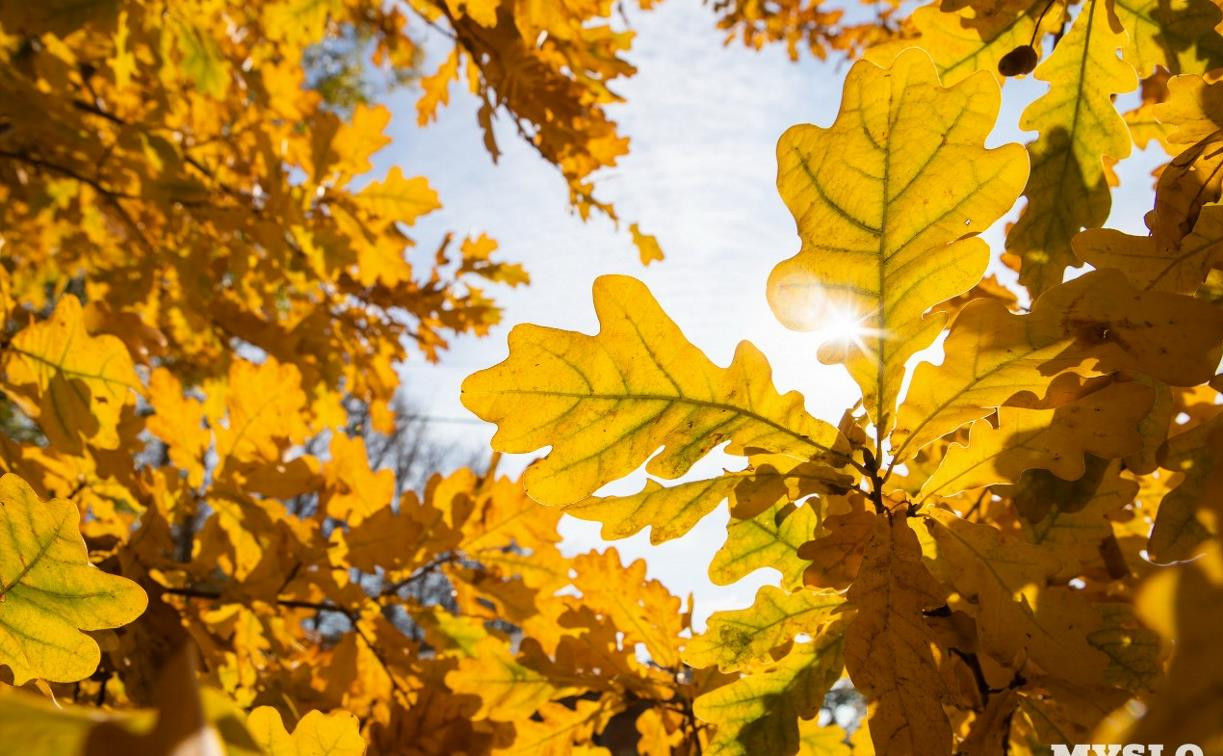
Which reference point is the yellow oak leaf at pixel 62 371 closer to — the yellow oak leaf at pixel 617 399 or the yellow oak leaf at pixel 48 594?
the yellow oak leaf at pixel 48 594

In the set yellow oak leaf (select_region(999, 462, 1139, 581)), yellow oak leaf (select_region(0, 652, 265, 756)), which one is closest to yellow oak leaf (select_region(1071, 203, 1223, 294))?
A: yellow oak leaf (select_region(999, 462, 1139, 581))

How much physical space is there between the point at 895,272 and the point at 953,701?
41 cm

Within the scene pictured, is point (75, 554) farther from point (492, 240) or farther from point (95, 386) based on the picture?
point (492, 240)

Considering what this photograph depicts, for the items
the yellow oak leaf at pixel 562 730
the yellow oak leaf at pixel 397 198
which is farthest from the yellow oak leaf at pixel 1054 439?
the yellow oak leaf at pixel 397 198

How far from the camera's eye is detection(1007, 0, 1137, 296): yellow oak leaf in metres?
1.03

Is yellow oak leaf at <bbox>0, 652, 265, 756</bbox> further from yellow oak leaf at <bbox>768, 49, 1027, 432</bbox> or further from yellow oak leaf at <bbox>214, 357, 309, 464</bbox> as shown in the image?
yellow oak leaf at <bbox>214, 357, 309, 464</bbox>

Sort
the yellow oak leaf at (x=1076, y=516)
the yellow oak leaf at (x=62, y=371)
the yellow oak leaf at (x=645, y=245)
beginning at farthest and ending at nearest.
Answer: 1. the yellow oak leaf at (x=645, y=245)
2. the yellow oak leaf at (x=62, y=371)
3. the yellow oak leaf at (x=1076, y=516)

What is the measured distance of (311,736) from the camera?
2.30ft

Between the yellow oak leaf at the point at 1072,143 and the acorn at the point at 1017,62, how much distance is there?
0.07 m

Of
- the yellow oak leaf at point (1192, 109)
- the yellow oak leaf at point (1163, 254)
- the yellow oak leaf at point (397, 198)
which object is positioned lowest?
the yellow oak leaf at point (1163, 254)

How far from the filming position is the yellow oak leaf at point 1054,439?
72cm

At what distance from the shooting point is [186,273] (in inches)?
108

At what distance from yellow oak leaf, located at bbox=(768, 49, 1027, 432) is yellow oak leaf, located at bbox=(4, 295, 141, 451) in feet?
3.94

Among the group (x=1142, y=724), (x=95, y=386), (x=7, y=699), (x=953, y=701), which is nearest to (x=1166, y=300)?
(x=953, y=701)
